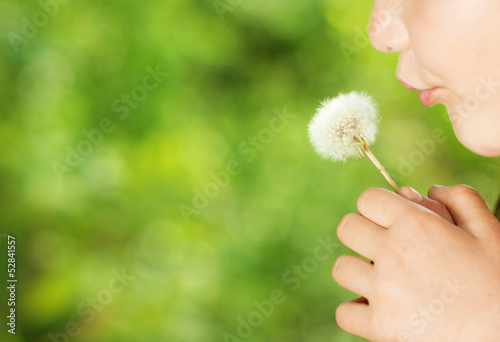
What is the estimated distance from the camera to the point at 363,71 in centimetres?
111

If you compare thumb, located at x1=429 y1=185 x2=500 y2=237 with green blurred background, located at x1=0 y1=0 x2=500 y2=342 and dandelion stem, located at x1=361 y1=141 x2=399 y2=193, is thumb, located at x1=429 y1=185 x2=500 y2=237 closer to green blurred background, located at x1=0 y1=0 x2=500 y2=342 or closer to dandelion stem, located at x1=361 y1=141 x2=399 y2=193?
dandelion stem, located at x1=361 y1=141 x2=399 y2=193

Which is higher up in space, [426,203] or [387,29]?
[387,29]

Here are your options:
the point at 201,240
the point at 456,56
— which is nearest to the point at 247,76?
the point at 201,240

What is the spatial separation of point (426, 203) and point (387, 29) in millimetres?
177

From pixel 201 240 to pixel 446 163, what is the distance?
1.88 feet

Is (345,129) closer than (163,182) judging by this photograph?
Yes

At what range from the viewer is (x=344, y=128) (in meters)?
0.54

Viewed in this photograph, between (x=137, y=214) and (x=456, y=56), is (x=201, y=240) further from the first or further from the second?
(x=456, y=56)

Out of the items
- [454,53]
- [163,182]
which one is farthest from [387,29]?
[163,182]

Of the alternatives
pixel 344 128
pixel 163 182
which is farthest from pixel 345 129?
pixel 163 182

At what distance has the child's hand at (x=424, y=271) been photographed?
1.51 ft

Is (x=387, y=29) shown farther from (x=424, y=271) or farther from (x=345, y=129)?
(x=424, y=271)

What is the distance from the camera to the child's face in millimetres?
476

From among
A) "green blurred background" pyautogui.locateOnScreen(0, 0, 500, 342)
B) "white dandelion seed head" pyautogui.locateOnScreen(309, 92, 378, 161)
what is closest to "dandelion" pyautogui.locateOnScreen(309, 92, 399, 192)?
"white dandelion seed head" pyautogui.locateOnScreen(309, 92, 378, 161)
